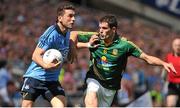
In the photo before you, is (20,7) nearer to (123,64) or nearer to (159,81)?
(159,81)

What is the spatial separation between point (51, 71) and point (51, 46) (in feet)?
1.28

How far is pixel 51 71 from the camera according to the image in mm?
10086

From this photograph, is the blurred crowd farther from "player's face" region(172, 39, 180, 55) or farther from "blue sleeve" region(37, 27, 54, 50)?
"blue sleeve" region(37, 27, 54, 50)

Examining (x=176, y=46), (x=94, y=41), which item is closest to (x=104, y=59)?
(x=94, y=41)

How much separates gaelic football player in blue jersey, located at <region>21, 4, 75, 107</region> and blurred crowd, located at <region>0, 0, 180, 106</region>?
73.5 inches

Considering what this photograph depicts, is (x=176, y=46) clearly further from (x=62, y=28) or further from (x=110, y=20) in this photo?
(x=62, y=28)

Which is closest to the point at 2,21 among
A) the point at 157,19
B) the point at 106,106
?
the point at 106,106

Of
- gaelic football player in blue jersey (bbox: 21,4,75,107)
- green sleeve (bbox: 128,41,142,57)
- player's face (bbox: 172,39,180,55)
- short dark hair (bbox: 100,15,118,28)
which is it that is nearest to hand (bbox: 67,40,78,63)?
gaelic football player in blue jersey (bbox: 21,4,75,107)

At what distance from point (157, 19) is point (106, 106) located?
22492 mm

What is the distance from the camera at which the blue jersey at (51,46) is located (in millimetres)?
9914

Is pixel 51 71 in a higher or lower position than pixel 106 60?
lower

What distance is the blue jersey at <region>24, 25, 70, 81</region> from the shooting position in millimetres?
9914

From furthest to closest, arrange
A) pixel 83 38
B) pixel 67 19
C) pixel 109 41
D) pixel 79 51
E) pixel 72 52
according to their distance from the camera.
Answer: pixel 79 51
pixel 83 38
pixel 109 41
pixel 72 52
pixel 67 19

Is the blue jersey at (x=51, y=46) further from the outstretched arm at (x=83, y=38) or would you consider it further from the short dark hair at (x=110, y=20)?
the short dark hair at (x=110, y=20)
